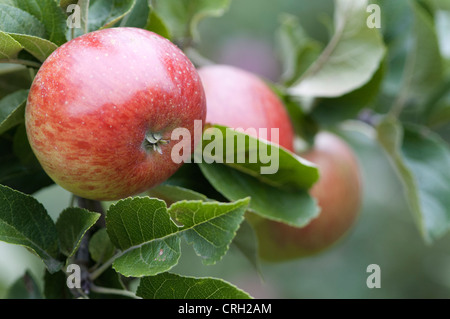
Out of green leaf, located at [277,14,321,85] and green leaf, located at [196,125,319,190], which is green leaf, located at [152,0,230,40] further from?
green leaf, located at [196,125,319,190]

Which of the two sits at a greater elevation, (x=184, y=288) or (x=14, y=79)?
(x=14, y=79)

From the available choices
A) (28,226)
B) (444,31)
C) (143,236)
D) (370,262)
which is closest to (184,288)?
(143,236)

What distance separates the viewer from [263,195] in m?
0.77

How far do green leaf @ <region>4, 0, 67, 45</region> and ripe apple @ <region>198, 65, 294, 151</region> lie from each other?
0.23 m

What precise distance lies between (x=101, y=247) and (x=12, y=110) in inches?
7.5

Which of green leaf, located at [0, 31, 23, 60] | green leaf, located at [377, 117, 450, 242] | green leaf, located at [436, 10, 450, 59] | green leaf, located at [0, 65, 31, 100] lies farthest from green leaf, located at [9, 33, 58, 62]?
green leaf, located at [436, 10, 450, 59]

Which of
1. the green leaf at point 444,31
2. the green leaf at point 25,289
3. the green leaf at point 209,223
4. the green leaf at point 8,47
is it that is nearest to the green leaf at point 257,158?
the green leaf at point 209,223

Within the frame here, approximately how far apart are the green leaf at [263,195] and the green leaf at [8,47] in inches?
10.0

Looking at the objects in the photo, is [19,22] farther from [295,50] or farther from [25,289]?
[295,50]

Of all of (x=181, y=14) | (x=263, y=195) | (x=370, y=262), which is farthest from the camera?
(x=370, y=262)

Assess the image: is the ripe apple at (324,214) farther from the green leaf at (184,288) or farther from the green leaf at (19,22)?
the green leaf at (19,22)

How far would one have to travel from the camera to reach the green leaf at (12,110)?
0.60 m

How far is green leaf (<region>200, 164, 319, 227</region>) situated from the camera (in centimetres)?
71
